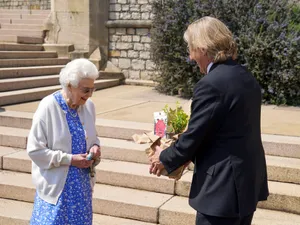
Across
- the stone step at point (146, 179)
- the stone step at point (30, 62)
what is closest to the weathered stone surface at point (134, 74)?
the stone step at point (30, 62)

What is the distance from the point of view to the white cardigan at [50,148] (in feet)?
9.52

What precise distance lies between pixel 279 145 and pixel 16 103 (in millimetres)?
4759

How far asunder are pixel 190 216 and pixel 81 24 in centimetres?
802

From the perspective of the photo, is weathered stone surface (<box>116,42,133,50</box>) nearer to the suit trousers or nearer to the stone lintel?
the stone lintel

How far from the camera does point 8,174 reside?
543 cm

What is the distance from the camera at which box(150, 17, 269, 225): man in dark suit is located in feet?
7.89

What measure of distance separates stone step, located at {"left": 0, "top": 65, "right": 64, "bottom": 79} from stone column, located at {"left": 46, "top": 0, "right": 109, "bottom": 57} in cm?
107

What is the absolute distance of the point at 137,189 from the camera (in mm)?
4883

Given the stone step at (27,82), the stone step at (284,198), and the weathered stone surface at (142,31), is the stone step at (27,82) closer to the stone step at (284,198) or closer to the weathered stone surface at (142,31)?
the weathered stone surface at (142,31)

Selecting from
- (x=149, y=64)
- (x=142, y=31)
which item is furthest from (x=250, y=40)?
(x=142, y=31)

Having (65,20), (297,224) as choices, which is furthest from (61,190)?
(65,20)

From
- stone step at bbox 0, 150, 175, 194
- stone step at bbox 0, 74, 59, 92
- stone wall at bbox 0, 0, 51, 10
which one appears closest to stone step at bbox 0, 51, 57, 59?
stone step at bbox 0, 74, 59, 92

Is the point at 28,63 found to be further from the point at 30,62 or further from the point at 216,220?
the point at 216,220

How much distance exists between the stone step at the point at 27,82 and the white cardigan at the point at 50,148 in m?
5.86
